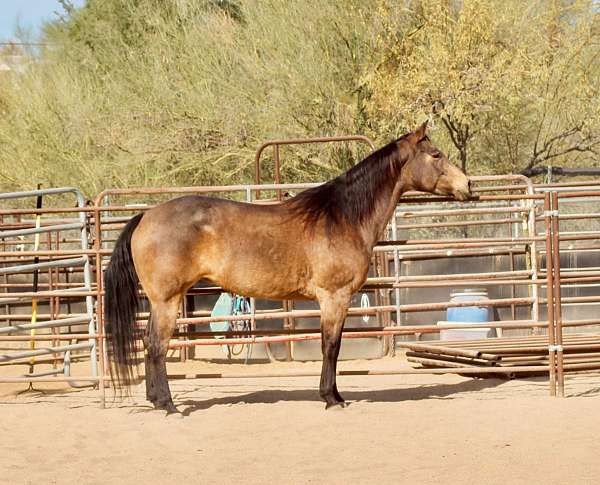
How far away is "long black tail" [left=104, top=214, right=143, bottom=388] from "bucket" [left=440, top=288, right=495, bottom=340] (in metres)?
4.43

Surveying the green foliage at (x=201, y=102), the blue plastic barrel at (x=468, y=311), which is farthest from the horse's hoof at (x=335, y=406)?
the green foliage at (x=201, y=102)

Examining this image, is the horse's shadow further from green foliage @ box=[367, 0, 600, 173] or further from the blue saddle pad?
green foliage @ box=[367, 0, 600, 173]

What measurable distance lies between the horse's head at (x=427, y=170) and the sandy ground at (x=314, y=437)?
1580mm

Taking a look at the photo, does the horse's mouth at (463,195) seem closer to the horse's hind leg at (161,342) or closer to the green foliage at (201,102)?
→ the horse's hind leg at (161,342)

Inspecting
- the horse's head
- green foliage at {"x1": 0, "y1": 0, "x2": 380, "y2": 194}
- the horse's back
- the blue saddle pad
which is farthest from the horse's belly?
green foliage at {"x1": 0, "y1": 0, "x2": 380, "y2": 194}

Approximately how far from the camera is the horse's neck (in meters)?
7.46

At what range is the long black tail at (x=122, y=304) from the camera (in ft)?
23.6

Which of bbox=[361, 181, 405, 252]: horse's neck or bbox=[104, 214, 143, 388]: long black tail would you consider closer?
bbox=[104, 214, 143, 388]: long black tail

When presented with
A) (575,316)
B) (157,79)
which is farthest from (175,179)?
(575,316)

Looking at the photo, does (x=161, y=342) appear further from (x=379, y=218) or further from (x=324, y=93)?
(x=324, y=93)

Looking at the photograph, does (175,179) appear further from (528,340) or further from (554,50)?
(528,340)

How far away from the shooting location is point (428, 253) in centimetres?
1173

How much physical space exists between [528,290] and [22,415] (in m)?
6.12

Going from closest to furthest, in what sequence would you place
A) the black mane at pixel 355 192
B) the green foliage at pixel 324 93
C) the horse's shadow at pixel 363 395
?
the black mane at pixel 355 192
the horse's shadow at pixel 363 395
the green foliage at pixel 324 93
